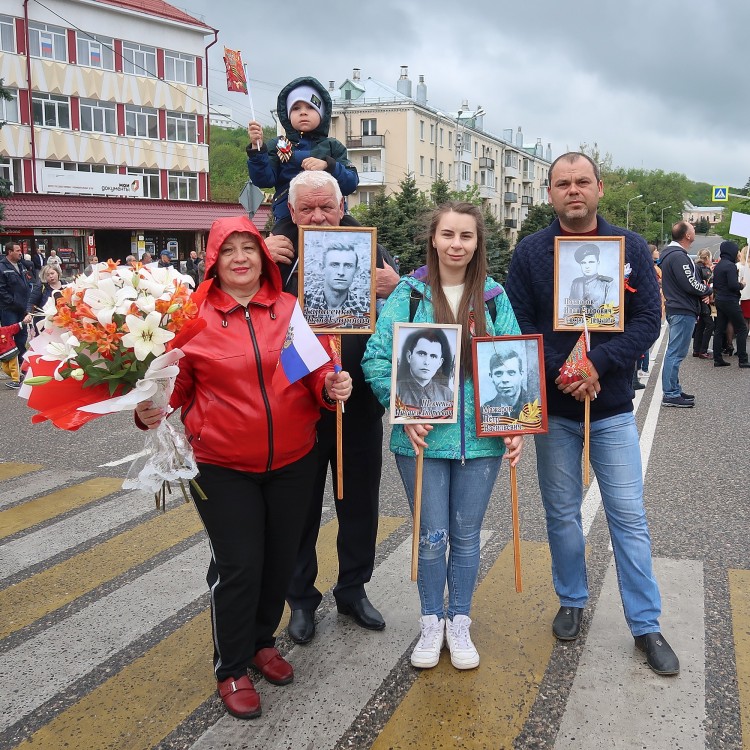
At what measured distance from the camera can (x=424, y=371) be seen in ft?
11.4

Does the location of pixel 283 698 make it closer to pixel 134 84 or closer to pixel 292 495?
pixel 292 495

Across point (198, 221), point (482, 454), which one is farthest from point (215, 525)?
point (198, 221)

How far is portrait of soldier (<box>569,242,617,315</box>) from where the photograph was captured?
3754mm

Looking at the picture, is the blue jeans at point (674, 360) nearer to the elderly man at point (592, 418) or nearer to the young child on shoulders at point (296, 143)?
the young child on shoulders at point (296, 143)

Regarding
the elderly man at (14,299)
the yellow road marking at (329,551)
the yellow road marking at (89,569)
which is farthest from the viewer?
the elderly man at (14,299)

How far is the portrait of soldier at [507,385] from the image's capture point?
3531 millimetres

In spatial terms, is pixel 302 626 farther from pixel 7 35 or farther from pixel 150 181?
pixel 150 181

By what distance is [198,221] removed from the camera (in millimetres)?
44500

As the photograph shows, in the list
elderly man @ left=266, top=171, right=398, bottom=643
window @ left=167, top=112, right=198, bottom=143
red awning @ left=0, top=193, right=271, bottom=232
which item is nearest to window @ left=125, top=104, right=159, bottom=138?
window @ left=167, top=112, right=198, bottom=143

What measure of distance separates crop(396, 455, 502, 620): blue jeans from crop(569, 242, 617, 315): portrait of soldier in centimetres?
84

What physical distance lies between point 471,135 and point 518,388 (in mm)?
86738

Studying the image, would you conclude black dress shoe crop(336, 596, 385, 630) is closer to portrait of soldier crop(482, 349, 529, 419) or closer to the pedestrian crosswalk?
the pedestrian crosswalk

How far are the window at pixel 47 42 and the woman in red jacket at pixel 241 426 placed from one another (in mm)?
41797

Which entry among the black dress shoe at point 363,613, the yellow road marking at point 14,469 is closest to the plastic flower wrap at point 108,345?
the black dress shoe at point 363,613
